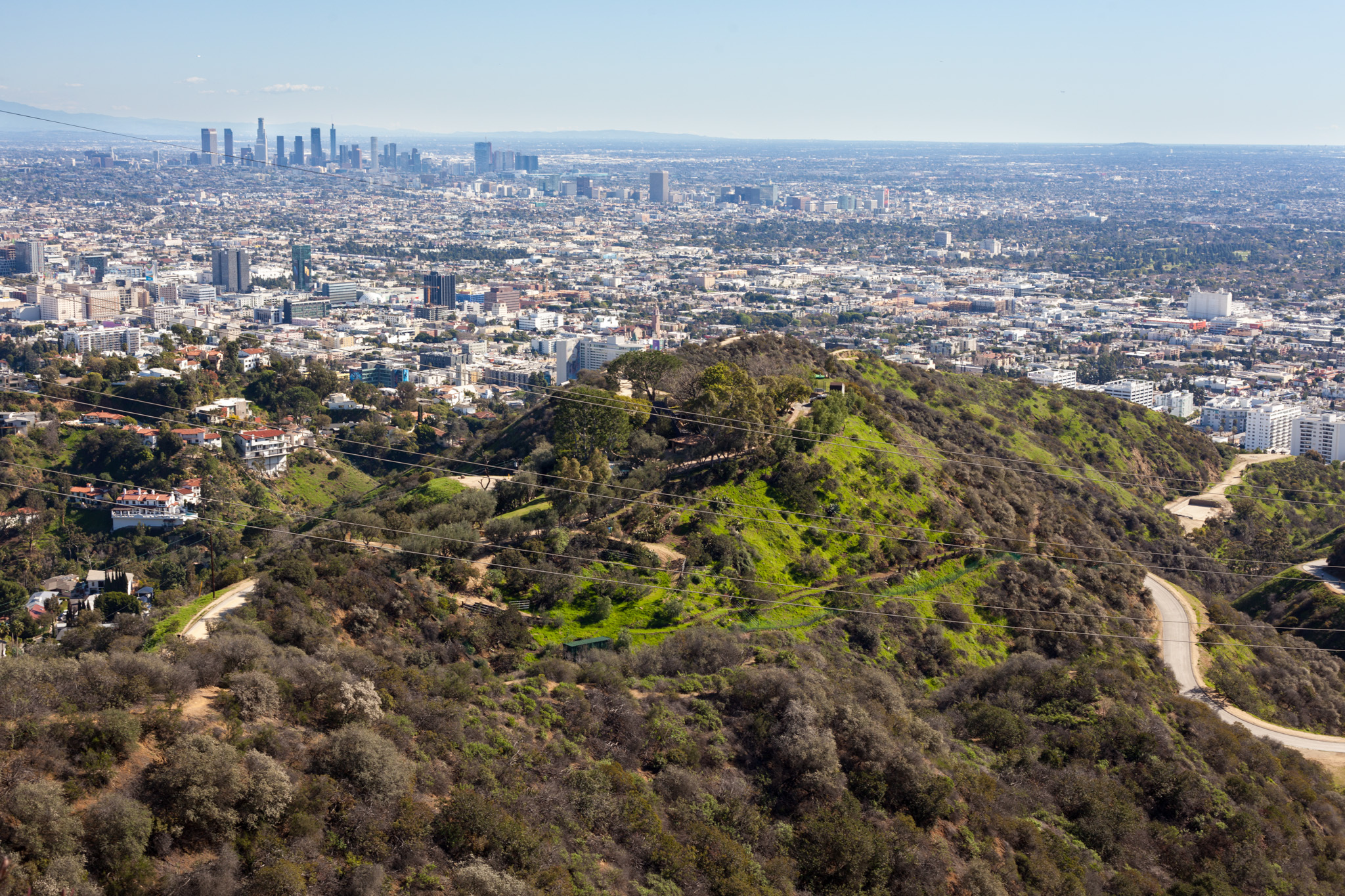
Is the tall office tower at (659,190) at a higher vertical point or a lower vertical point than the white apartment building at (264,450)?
higher

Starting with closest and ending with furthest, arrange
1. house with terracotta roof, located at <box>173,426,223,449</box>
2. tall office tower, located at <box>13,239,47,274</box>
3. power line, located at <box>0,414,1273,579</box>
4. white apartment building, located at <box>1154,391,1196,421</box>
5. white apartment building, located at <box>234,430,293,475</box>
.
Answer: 1. power line, located at <box>0,414,1273,579</box>
2. house with terracotta roof, located at <box>173,426,223,449</box>
3. white apartment building, located at <box>234,430,293,475</box>
4. white apartment building, located at <box>1154,391,1196,421</box>
5. tall office tower, located at <box>13,239,47,274</box>

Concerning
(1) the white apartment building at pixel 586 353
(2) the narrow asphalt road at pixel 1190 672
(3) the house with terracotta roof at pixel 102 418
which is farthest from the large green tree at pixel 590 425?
(1) the white apartment building at pixel 586 353

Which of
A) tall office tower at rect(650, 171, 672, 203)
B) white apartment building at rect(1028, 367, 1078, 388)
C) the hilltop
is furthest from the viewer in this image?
tall office tower at rect(650, 171, 672, 203)

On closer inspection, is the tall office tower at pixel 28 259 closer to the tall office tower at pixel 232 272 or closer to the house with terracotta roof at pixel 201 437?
the tall office tower at pixel 232 272

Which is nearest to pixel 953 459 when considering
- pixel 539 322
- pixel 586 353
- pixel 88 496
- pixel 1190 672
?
pixel 1190 672

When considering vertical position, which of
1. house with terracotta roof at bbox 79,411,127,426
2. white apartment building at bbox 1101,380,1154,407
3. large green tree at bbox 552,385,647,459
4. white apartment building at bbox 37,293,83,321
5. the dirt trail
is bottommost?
the dirt trail

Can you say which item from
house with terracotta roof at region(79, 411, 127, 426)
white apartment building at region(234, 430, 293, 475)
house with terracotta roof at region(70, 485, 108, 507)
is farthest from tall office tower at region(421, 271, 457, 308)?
house with terracotta roof at region(70, 485, 108, 507)

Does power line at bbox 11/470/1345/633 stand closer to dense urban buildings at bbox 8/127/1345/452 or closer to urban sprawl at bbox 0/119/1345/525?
urban sprawl at bbox 0/119/1345/525

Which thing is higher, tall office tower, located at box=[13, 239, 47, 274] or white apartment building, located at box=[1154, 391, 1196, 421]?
tall office tower, located at box=[13, 239, 47, 274]
